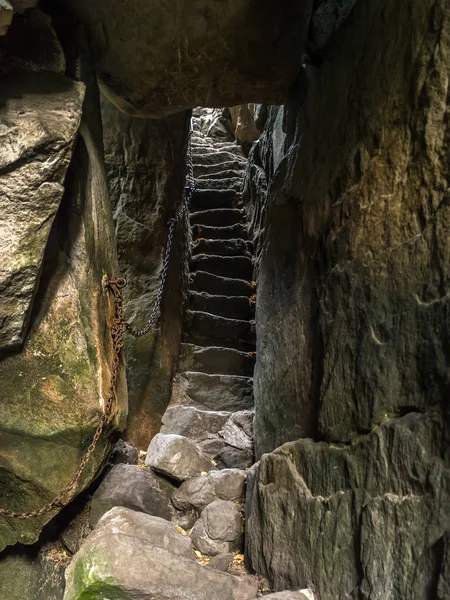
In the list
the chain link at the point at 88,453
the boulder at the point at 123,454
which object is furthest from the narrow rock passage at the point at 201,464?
the chain link at the point at 88,453

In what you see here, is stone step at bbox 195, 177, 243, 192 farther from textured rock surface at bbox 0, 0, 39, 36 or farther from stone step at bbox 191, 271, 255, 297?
textured rock surface at bbox 0, 0, 39, 36

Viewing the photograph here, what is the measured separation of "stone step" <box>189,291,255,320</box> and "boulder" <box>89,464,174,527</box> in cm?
294

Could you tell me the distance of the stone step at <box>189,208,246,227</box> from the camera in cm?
801

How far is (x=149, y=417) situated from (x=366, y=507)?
322 cm

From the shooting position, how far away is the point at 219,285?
265 inches

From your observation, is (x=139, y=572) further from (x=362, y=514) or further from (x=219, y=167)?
(x=219, y=167)

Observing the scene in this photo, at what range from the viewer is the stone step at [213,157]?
32.9 feet

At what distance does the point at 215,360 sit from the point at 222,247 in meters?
2.39

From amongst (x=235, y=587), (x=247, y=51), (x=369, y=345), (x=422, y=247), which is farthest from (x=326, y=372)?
(x=247, y=51)

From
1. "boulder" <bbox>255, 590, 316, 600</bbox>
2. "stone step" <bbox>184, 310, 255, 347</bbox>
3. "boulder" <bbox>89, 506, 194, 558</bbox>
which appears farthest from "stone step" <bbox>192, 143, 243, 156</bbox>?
"boulder" <bbox>255, 590, 316, 600</bbox>

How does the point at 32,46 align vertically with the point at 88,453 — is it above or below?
above

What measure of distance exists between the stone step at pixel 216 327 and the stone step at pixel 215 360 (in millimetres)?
295

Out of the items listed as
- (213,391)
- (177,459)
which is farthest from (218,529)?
(213,391)

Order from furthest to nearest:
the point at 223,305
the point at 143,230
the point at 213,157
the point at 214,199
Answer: the point at 213,157 → the point at 214,199 → the point at 223,305 → the point at 143,230
